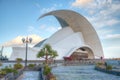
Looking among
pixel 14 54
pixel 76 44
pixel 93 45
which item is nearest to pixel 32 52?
pixel 14 54

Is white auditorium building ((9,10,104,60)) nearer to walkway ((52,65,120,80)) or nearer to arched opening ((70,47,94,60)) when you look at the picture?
arched opening ((70,47,94,60))

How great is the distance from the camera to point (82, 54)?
75.8 metres

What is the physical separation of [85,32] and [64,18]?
9.17 m

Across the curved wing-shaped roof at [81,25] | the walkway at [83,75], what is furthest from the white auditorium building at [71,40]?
the walkway at [83,75]

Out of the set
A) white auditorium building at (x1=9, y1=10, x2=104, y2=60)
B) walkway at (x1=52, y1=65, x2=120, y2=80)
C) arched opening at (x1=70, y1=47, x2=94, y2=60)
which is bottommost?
walkway at (x1=52, y1=65, x2=120, y2=80)

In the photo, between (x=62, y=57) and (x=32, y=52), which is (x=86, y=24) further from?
(x=32, y=52)

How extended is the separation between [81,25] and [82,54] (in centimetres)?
1093

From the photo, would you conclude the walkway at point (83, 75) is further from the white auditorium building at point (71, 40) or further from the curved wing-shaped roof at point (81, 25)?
the white auditorium building at point (71, 40)

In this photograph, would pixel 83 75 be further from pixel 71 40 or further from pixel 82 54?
pixel 82 54

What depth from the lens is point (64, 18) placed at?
67938 mm

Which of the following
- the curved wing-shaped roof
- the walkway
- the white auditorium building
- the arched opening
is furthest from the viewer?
the arched opening

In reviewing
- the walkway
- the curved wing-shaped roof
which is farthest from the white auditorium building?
the walkway

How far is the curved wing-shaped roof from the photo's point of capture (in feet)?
216

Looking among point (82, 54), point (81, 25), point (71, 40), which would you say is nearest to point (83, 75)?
point (81, 25)
